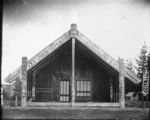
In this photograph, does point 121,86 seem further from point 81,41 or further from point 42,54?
point 42,54

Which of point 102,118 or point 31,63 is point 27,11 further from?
point 102,118

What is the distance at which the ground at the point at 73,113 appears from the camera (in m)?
8.83

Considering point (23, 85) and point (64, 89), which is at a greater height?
point (23, 85)

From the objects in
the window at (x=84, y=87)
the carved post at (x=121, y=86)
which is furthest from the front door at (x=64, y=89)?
the carved post at (x=121, y=86)

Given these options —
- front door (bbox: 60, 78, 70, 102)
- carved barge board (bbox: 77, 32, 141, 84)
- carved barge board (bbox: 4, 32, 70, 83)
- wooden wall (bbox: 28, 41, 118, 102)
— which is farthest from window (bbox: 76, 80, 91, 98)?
carved barge board (bbox: 4, 32, 70, 83)

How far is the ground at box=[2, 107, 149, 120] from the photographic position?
8828mm

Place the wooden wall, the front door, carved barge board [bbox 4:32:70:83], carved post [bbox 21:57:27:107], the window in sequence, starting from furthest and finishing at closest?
the front door < the window < the wooden wall < carved barge board [bbox 4:32:70:83] < carved post [bbox 21:57:27:107]

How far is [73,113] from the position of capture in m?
9.28

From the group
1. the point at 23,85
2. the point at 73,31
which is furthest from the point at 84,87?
the point at 23,85

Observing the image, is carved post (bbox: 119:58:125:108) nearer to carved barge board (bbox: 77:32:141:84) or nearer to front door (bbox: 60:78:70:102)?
carved barge board (bbox: 77:32:141:84)

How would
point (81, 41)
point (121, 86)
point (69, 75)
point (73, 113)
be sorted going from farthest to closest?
point (69, 75), point (81, 41), point (121, 86), point (73, 113)

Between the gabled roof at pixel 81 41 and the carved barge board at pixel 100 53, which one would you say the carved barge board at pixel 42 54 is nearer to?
the gabled roof at pixel 81 41

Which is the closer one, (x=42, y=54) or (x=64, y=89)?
(x=42, y=54)

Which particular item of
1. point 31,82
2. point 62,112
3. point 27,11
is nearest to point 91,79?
point 31,82
